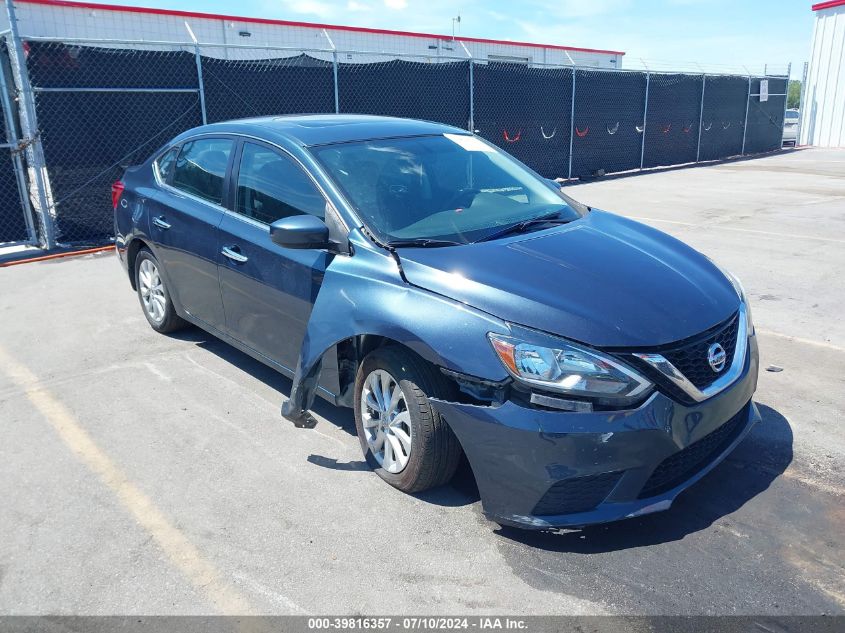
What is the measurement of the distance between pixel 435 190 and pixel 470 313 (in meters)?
1.23

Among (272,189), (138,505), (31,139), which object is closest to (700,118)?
(31,139)

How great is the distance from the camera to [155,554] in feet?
10.0

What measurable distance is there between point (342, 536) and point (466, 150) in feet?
8.10

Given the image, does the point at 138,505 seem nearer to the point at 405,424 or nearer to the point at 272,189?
the point at 405,424

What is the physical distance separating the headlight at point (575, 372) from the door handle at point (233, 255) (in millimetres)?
2016

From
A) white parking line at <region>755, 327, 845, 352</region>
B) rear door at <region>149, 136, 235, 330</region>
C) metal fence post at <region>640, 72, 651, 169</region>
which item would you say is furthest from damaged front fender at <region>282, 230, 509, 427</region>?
metal fence post at <region>640, 72, 651, 169</region>

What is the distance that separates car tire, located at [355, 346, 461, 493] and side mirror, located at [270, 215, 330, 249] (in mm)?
631

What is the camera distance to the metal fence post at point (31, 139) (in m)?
8.62

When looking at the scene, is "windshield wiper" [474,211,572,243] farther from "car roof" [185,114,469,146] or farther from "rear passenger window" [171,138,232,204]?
"rear passenger window" [171,138,232,204]

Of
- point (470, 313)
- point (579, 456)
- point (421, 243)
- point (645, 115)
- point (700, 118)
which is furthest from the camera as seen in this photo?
point (700, 118)

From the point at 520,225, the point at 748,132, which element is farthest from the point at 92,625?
the point at 748,132

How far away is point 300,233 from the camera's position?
11.5ft

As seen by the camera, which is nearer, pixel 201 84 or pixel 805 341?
pixel 805 341

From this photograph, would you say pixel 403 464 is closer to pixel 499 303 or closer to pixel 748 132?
pixel 499 303
